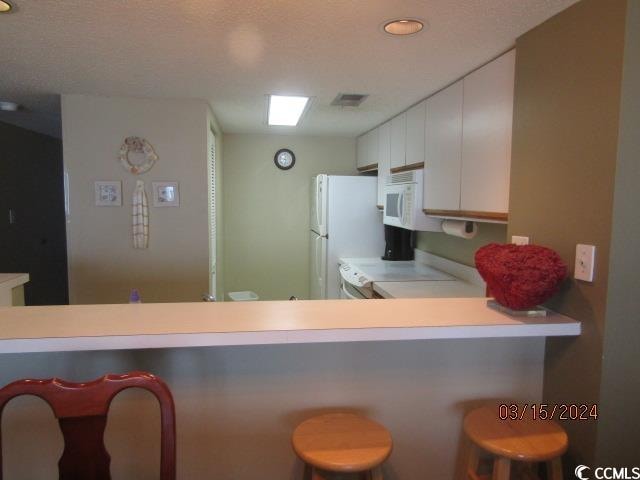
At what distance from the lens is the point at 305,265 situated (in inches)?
183

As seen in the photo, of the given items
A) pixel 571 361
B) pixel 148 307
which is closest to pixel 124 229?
pixel 148 307

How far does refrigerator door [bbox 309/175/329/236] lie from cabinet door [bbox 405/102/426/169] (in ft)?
3.12

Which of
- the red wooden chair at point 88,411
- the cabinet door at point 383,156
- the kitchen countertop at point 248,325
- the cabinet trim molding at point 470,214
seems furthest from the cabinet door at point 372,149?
the red wooden chair at point 88,411

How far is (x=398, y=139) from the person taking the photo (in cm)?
320

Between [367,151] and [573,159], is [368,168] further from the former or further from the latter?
[573,159]

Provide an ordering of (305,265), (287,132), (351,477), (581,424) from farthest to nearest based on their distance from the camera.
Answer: (305,265) → (287,132) → (351,477) → (581,424)

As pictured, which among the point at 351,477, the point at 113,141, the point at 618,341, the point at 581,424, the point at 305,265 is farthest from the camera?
the point at 305,265

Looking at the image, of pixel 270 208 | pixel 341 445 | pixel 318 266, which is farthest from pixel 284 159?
pixel 341 445

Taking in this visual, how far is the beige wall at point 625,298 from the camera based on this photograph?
122 cm

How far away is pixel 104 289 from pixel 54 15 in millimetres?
1847

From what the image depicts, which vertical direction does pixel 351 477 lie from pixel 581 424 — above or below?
below

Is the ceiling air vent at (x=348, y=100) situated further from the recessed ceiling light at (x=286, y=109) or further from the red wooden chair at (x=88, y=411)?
the red wooden chair at (x=88, y=411)

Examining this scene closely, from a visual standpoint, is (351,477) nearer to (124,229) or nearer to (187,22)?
(187,22)

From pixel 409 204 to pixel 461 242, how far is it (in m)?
0.52
